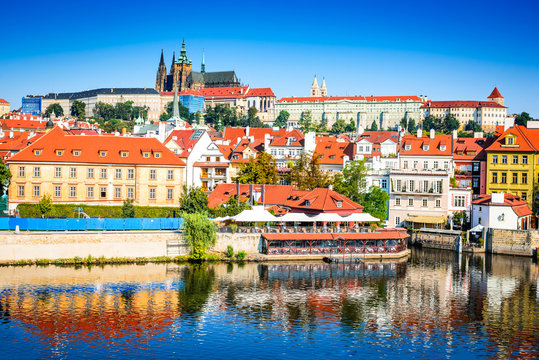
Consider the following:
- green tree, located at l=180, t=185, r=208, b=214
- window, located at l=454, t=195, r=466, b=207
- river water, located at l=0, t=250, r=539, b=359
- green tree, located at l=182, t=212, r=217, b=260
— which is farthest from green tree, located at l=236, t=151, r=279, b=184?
river water, located at l=0, t=250, r=539, b=359

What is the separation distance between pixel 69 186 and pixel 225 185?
17.1m

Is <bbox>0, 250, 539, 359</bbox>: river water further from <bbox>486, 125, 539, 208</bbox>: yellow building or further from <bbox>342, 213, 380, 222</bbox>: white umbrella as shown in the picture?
<bbox>486, 125, 539, 208</bbox>: yellow building

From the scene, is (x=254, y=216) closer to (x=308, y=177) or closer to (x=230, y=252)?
(x=230, y=252)

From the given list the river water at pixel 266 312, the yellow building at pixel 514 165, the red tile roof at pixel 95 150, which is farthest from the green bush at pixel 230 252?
the yellow building at pixel 514 165

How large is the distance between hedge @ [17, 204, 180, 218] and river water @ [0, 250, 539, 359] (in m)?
15.6

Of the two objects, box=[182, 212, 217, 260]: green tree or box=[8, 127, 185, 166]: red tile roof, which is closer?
box=[182, 212, 217, 260]: green tree

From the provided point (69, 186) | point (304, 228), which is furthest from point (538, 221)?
point (69, 186)

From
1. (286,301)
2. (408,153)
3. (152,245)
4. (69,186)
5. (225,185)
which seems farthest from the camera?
(408,153)

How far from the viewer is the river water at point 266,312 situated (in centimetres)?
3497

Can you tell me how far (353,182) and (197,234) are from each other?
25.8 meters

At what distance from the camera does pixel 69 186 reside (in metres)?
72.1

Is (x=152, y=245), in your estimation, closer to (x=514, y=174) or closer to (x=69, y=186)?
(x=69, y=186)

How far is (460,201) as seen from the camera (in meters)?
74.9

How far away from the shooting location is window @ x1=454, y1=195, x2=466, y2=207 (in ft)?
246
